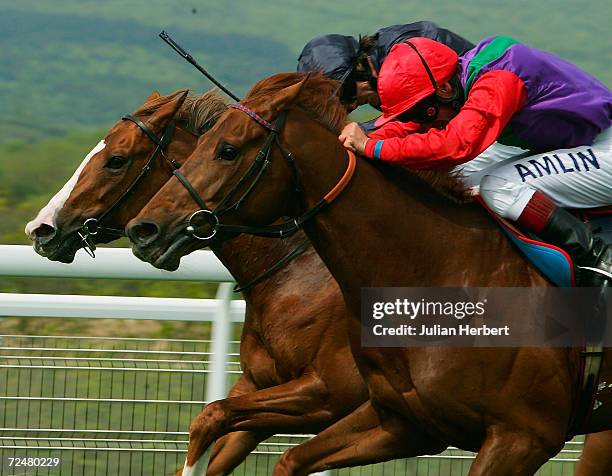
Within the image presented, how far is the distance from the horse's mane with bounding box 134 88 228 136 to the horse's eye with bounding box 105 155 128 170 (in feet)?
0.87

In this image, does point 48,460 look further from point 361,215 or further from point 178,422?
point 361,215

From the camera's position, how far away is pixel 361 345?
13.0 ft

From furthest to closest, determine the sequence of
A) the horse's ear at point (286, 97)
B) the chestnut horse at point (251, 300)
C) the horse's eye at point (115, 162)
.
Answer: the horse's eye at point (115, 162) → the chestnut horse at point (251, 300) → the horse's ear at point (286, 97)

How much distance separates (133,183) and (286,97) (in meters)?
1.32

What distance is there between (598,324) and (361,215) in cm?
82

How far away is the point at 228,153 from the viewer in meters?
3.77

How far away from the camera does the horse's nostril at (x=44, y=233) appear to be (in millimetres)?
4891

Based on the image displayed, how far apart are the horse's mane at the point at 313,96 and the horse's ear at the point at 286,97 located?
1.5 inches

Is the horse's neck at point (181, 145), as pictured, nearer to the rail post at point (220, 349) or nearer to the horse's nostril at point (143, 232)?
the rail post at point (220, 349)

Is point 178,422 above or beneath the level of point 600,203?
beneath

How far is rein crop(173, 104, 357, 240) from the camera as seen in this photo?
374 cm

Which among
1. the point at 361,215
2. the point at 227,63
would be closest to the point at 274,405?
the point at 361,215

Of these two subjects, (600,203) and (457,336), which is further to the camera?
(600,203)

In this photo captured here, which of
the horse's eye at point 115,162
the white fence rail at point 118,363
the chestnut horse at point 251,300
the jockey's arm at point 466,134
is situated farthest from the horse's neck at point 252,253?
the jockey's arm at point 466,134
